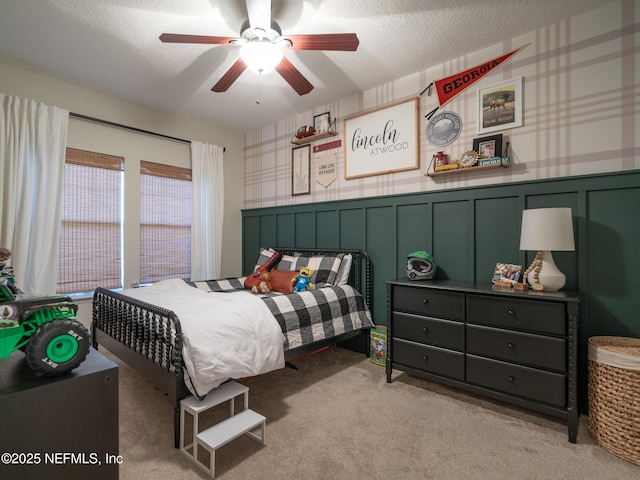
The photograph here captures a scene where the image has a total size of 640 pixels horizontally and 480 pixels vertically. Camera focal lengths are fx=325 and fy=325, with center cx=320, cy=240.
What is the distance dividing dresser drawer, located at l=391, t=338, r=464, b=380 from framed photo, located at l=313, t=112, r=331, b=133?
2.49 metres

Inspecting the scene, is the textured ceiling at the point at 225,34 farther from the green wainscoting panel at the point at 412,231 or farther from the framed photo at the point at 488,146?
the green wainscoting panel at the point at 412,231

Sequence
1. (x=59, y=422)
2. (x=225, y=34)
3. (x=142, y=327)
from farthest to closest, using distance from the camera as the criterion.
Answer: (x=225, y=34) < (x=142, y=327) < (x=59, y=422)

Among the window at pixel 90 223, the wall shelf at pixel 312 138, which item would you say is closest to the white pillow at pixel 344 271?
the wall shelf at pixel 312 138

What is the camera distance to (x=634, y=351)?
1.87m

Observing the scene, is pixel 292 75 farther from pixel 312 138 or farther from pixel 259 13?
pixel 312 138

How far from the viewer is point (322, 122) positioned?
12.6ft

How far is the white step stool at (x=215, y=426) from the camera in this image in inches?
65.1

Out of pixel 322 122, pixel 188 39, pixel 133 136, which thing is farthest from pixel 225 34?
pixel 133 136

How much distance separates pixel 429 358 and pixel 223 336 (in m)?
1.54

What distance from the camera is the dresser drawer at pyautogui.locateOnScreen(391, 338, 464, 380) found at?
7.68ft

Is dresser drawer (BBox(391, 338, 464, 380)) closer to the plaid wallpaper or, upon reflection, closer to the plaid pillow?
the plaid pillow


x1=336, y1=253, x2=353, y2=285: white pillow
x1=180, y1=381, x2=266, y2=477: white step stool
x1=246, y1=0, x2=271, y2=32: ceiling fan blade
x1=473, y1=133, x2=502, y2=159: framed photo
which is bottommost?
x1=180, y1=381, x2=266, y2=477: white step stool

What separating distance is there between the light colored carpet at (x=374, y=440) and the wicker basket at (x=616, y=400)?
0.25ft

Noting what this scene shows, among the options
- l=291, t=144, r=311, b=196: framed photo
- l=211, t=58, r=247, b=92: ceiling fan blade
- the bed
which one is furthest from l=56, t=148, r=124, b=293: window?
l=291, t=144, r=311, b=196: framed photo
